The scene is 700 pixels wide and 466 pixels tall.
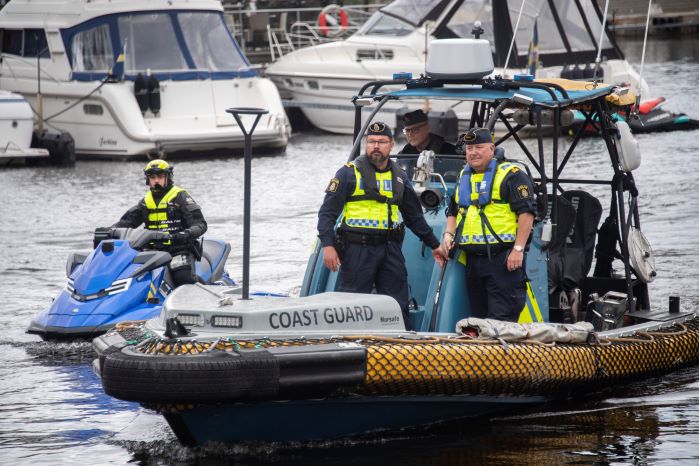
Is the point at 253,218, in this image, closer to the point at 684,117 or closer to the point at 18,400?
the point at 18,400

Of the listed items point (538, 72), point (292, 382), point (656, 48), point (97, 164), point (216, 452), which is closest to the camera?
point (292, 382)

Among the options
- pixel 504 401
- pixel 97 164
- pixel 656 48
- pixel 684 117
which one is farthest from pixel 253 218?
pixel 656 48

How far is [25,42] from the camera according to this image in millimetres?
24719

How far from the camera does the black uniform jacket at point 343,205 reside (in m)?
7.86

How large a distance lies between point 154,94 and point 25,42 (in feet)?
11.7

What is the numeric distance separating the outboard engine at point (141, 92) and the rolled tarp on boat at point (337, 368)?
52.1ft

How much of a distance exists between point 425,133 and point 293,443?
273 centimetres

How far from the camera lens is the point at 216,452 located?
23.6ft

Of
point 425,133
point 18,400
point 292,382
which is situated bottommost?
point 18,400

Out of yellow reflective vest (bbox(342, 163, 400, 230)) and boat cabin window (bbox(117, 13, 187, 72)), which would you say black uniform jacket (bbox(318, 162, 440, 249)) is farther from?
boat cabin window (bbox(117, 13, 187, 72))

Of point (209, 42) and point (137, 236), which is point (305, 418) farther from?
point (209, 42)

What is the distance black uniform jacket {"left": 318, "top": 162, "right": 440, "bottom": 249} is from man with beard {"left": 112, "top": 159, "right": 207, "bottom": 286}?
2609mm

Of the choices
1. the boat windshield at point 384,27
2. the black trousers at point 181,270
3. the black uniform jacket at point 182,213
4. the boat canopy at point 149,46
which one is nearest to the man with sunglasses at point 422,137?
the black uniform jacket at point 182,213

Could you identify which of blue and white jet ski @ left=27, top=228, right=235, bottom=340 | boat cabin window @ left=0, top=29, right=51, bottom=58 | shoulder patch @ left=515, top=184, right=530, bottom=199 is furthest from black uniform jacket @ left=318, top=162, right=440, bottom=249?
boat cabin window @ left=0, top=29, right=51, bottom=58
